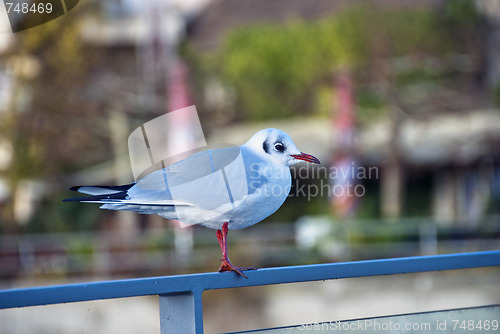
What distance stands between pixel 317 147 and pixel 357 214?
1.87m

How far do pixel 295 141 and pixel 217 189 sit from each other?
1303 cm

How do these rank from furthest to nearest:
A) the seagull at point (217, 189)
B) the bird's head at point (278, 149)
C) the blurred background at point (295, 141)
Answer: the blurred background at point (295, 141), the bird's head at point (278, 149), the seagull at point (217, 189)

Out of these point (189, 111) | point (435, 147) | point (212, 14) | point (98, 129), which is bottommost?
point (189, 111)

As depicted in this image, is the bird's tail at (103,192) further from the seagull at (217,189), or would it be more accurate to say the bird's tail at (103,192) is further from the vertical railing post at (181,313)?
the vertical railing post at (181,313)

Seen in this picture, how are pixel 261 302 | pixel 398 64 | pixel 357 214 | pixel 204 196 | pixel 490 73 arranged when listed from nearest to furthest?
pixel 204 196
pixel 261 302
pixel 357 214
pixel 398 64
pixel 490 73

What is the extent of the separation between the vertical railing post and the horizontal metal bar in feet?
0.12

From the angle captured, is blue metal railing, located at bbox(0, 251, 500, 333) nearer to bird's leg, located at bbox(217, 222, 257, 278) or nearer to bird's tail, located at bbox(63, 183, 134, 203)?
bird's leg, located at bbox(217, 222, 257, 278)

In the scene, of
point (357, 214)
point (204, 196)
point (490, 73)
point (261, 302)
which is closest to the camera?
point (204, 196)

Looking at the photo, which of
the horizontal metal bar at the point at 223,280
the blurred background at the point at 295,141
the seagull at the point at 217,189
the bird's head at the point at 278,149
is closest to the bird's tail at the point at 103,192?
the seagull at the point at 217,189

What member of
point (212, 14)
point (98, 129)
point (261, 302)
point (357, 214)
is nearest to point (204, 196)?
point (261, 302)

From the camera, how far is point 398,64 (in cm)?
1548

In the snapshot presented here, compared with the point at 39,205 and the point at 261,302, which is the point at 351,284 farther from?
the point at 39,205

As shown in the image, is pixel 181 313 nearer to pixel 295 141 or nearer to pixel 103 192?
pixel 103 192

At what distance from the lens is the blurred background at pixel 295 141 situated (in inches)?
424
